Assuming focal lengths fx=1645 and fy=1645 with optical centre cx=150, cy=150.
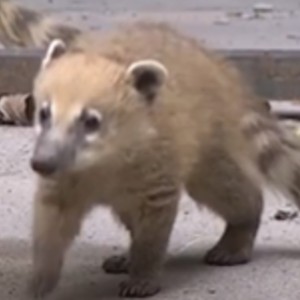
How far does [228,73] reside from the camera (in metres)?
5.61

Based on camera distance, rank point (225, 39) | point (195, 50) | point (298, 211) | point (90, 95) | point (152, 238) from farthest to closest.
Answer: point (225, 39), point (298, 211), point (195, 50), point (152, 238), point (90, 95)

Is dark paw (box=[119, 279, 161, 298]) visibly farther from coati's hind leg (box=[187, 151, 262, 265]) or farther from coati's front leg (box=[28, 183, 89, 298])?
coati's hind leg (box=[187, 151, 262, 265])

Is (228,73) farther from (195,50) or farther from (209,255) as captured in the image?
(209,255)

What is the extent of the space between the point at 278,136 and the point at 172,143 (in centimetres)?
77

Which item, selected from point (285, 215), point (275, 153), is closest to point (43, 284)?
point (275, 153)

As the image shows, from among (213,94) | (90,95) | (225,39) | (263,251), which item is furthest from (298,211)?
(225,39)

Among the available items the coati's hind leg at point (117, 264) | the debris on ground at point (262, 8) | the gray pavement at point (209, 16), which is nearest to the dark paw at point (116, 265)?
the coati's hind leg at point (117, 264)

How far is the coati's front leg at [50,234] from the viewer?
195 inches

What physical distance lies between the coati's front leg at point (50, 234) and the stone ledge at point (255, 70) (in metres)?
1.32

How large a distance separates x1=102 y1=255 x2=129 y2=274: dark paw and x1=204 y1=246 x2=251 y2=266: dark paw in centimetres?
31

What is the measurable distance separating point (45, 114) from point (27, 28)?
1.25 metres

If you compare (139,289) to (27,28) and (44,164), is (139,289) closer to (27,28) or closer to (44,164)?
(44,164)

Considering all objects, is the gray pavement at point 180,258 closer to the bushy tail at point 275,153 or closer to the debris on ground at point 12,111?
the bushy tail at point 275,153

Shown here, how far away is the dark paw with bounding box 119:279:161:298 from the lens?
5.14 m
